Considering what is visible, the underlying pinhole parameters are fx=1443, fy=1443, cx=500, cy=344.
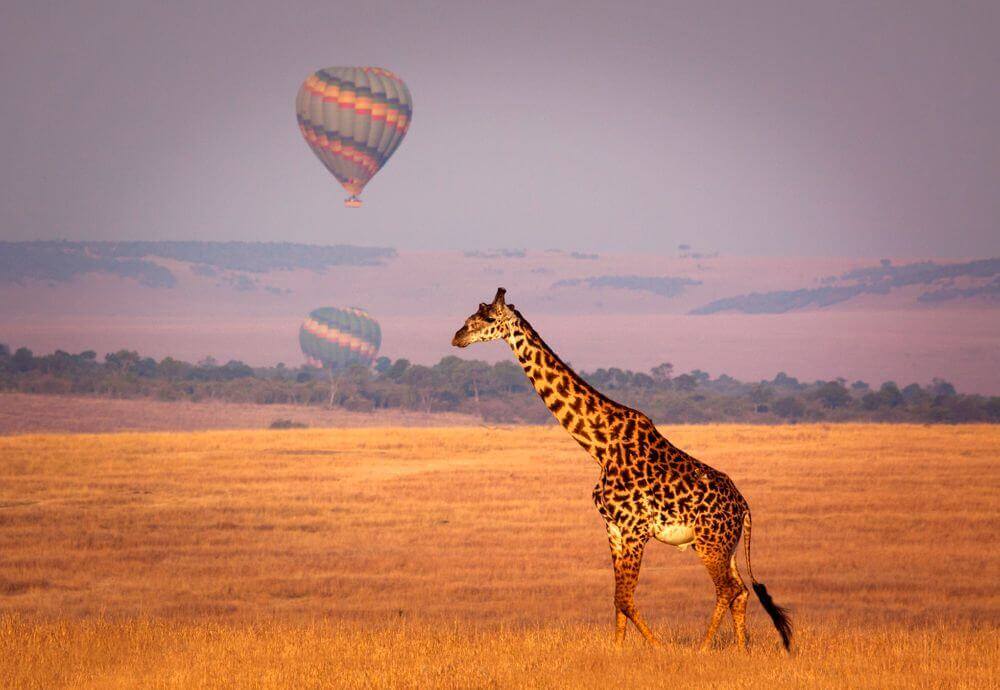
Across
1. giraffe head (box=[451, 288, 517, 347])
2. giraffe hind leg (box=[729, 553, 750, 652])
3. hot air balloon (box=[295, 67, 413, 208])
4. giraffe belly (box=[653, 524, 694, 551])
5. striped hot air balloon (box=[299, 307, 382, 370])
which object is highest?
hot air balloon (box=[295, 67, 413, 208])

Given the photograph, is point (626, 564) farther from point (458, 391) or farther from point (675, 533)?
point (458, 391)

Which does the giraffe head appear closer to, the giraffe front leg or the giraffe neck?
the giraffe neck

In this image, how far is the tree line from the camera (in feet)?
475

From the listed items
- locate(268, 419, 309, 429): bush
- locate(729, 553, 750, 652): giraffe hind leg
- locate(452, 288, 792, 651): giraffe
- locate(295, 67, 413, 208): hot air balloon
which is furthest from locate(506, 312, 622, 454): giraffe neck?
locate(268, 419, 309, 429): bush

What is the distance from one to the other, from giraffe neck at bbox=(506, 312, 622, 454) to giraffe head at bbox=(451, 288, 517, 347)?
16 centimetres

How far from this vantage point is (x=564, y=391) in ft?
44.0

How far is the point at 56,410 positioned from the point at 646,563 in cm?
10774

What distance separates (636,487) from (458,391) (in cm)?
15320

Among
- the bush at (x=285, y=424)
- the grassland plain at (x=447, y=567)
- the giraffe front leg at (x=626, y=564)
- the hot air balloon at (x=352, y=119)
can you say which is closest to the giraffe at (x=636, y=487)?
the giraffe front leg at (x=626, y=564)

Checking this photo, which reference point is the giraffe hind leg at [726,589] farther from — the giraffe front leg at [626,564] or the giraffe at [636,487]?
the giraffe front leg at [626,564]

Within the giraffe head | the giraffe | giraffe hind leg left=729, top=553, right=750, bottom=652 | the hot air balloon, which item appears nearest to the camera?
the giraffe head

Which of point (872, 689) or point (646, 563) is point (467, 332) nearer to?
point (872, 689)

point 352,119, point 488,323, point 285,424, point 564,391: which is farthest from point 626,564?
point 285,424

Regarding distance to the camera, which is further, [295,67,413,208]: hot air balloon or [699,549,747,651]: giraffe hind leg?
[295,67,413,208]: hot air balloon
